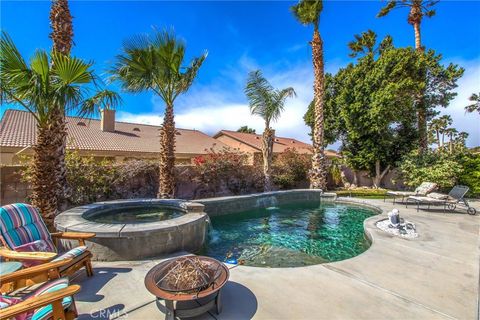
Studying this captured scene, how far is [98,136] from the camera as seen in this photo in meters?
19.3

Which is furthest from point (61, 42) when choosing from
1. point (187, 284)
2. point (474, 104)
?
point (474, 104)

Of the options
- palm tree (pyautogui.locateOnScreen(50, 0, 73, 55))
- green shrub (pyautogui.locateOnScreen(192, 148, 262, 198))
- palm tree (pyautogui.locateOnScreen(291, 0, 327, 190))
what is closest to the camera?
palm tree (pyautogui.locateOnScreen(50, 0, 73, 55))

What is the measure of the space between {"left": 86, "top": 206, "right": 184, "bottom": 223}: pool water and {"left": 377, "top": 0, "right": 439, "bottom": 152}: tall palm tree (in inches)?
736

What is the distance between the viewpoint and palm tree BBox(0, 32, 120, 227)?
5.47m

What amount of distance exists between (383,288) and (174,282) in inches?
129

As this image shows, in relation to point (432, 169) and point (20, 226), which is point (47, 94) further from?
point (432, 169)

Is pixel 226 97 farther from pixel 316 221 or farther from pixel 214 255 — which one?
pixel 214 255

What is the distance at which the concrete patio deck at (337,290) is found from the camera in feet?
10.2

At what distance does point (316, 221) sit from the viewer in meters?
9.43

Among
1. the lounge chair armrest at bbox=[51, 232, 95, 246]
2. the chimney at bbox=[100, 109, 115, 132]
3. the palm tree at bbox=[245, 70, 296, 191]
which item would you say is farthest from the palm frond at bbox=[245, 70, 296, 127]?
the chimney at bbox=[100, 109, 115, 132]

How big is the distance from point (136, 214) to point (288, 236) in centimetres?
482

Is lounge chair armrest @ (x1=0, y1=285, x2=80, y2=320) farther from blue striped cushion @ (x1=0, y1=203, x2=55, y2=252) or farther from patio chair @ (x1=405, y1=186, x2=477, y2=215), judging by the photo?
patio chair @ (x1=405, y1=186, x2=477, y2=215)

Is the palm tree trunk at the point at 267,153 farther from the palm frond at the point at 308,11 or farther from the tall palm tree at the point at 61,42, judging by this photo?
the tall palm tree at the point at 61,42

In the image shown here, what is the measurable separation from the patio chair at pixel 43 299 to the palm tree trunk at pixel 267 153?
40.8ft
